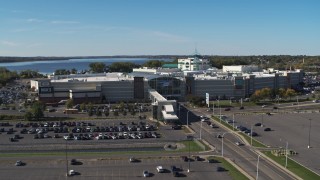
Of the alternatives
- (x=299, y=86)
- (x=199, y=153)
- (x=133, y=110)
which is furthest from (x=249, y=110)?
(x=299, y=86)

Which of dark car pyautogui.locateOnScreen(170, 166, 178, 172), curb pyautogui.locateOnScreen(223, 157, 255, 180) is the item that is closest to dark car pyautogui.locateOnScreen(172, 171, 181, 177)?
dark car pyautogui.locateOnScreen(170, 166, 178, 172)

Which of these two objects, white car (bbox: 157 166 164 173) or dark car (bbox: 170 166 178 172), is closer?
white car (bbox: 157 166 164 173)

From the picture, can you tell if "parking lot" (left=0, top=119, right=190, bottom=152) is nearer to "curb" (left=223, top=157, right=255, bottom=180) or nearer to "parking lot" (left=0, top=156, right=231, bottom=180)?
"parking lot" (left=0, top=156, right=231, bottom=180)

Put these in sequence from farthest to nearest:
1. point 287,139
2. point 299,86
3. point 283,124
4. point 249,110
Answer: point 299,86
point 249,110
point 283,124
point 287,139

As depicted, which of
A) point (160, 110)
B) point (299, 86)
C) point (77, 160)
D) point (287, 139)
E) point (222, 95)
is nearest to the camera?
point (77, 160)

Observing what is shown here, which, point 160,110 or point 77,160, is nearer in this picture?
point 77,160

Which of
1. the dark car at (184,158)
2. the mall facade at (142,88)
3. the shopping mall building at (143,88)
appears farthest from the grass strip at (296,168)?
the mall facade at (142,88)

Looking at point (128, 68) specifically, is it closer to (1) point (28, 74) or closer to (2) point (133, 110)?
(1) point (28, 74)
